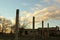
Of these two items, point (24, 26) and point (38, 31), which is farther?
point (24, 26)

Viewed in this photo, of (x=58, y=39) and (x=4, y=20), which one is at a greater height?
(x=4, y=20)

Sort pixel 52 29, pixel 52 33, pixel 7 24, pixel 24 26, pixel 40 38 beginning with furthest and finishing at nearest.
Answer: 1. pixel 7 24
2. pixel 24 26
3. pixel 52 29
4. pixel 52 33
5. pixel 40 38

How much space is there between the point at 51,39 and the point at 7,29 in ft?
81.9

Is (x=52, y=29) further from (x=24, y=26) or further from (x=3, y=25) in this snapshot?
(x=3, y=25)

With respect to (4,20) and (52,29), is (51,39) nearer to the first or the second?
(52,29)

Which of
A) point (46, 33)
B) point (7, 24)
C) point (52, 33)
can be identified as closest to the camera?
point (46, 33)

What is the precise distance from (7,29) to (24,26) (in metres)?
5.31

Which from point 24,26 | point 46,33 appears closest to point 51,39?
point 46,33

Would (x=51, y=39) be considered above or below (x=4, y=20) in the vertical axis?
below

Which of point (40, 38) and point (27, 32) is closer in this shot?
point (40, 38)

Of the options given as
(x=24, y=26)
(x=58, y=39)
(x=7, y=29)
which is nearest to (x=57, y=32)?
(x=58, y=39)

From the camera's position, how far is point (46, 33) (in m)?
35.7

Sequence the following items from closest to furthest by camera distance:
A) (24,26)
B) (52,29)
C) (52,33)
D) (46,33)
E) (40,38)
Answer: (40,38), (46,33), (52,33), (52,29), (24,26)

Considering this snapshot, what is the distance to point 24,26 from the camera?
5244cm
